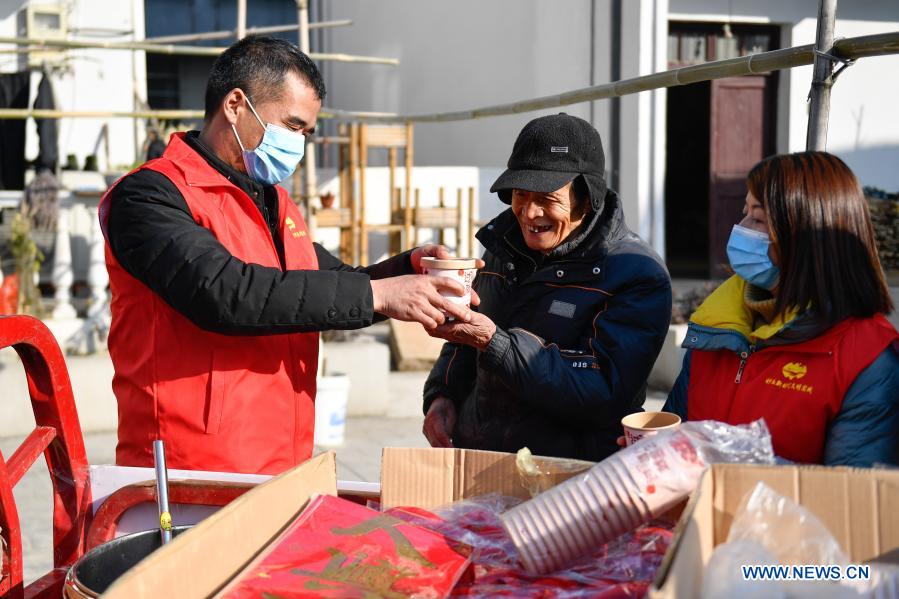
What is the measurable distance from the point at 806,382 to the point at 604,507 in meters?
0.80

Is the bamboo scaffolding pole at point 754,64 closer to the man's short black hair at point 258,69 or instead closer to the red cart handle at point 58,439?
the man's short black hair at point 258,69

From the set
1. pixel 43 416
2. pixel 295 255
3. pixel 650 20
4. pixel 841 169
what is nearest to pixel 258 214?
pixel 295 255

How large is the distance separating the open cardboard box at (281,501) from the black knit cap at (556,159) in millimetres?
922

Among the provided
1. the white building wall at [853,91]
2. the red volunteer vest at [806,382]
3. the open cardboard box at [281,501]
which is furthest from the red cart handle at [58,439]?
the white building wall at [853,91]

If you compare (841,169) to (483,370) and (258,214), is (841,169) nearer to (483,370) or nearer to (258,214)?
(483,370)

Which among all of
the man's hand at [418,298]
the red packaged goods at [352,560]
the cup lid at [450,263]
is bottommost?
the red packaged goods at [352,560]

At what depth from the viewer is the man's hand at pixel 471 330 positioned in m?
2.31

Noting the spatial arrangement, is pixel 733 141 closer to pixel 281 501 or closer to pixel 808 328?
pixel 808 328

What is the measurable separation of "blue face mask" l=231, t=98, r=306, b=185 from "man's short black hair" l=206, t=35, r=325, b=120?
1.8 inches

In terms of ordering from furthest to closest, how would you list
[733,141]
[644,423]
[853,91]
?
[733,141] < [853,91] < [644,423]

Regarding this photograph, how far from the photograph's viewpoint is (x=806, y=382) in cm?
204

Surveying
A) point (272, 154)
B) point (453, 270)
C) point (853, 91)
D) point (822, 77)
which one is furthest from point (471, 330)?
point (853, 91)

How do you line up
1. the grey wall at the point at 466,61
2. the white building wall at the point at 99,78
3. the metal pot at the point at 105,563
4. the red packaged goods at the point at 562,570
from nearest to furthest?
the red packaged goods at the point at 562,570
the metal pot at the point at 105,563
the grey wall at the point at 466,61
the white building wall at the point at 99,78

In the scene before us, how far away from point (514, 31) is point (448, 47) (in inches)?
57.6
